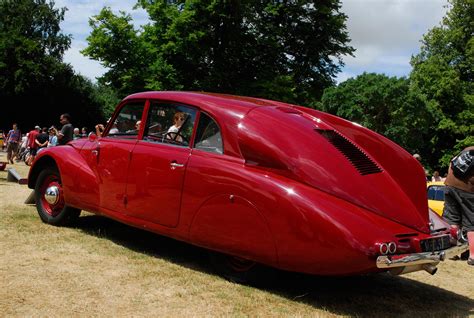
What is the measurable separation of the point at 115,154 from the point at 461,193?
4278mm

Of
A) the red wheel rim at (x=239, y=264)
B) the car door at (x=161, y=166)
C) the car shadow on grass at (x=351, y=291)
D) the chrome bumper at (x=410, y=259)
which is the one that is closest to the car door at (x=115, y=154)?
the car door at (x=161, y=166)

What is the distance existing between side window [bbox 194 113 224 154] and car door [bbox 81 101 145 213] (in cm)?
91

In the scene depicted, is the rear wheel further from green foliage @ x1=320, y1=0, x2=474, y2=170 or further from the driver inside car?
green foliage @ x1=320, y1=0, x2=474, y2=170

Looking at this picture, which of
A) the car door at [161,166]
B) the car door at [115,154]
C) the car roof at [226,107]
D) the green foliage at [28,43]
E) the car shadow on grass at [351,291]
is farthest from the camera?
the green foliage at [28,43]

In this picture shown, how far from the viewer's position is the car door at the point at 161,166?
15.4ft

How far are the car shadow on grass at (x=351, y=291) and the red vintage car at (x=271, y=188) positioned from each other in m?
0.40

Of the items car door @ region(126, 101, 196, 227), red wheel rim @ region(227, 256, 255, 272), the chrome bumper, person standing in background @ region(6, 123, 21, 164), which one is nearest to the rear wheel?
red wheel rim @ region(227, 256, 255, 272)

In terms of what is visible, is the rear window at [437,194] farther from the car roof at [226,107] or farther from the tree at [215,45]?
the tree at [215,45]

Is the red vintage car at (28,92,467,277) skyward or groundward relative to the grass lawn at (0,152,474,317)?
skyward

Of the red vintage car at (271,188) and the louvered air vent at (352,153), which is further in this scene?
the louvered air vent at (352,153)

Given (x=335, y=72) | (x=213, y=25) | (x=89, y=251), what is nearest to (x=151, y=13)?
(x=213, y=25)

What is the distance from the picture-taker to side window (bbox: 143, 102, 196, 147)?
16.1 ft

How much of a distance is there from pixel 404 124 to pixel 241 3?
48.9ft

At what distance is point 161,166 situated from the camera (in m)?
4.81
